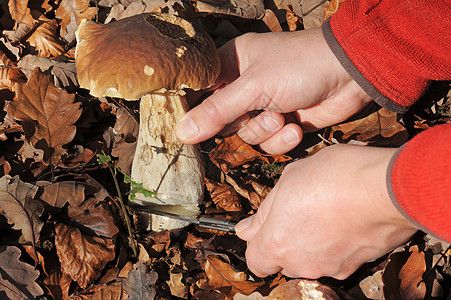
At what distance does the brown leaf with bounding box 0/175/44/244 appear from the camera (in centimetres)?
169

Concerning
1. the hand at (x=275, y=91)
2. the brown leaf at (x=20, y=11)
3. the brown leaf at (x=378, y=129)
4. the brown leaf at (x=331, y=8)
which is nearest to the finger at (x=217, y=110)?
the hand at (x=275, y=91)

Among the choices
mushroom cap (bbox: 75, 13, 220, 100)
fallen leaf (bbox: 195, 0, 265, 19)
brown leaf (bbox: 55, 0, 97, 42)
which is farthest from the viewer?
brown leaf (bbox: 55, 0, 97, 42)

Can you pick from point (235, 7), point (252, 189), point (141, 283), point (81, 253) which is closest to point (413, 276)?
point (252, 189)

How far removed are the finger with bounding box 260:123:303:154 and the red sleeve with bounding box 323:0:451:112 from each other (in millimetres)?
477

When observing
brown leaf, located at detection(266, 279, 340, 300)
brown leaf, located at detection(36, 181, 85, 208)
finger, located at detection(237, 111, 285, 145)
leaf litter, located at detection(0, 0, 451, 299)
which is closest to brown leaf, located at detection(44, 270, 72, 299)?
leaf litter, located at detection(0, 0, 451, 299)

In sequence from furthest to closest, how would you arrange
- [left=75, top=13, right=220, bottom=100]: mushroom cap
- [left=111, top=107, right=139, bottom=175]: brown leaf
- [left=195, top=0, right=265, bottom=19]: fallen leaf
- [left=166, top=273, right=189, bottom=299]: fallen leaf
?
[left=195, top=0, right=265, bottom=19]: fallen leaf, [left=111, top=107, right=139, bottom=175]: brown leaf, [left=166, top=273, right=189, bottom=299]: fallen leaf, [left=75, top=13, right=220, bottom=100]: mushroom cap

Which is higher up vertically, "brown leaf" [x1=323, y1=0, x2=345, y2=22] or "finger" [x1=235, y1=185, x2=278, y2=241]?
"brown leaf" [x1=323, y1=0, x2=345, y2=22]

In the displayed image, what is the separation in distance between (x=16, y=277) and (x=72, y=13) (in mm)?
1750

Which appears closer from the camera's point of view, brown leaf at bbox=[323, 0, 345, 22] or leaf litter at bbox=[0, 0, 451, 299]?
leaf litter at bbox=[0, 0, 451, 299]

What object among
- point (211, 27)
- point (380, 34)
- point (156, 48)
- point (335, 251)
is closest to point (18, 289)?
point (156, 48)

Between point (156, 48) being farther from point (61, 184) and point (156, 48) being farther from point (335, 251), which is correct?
point (335, 251)

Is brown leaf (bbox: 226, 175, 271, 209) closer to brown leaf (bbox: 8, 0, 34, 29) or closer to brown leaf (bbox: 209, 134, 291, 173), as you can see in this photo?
brown leaf (bbox: 209, 134, 291, 173)

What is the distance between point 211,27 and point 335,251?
65.9 inches

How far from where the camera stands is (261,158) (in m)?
2.20
